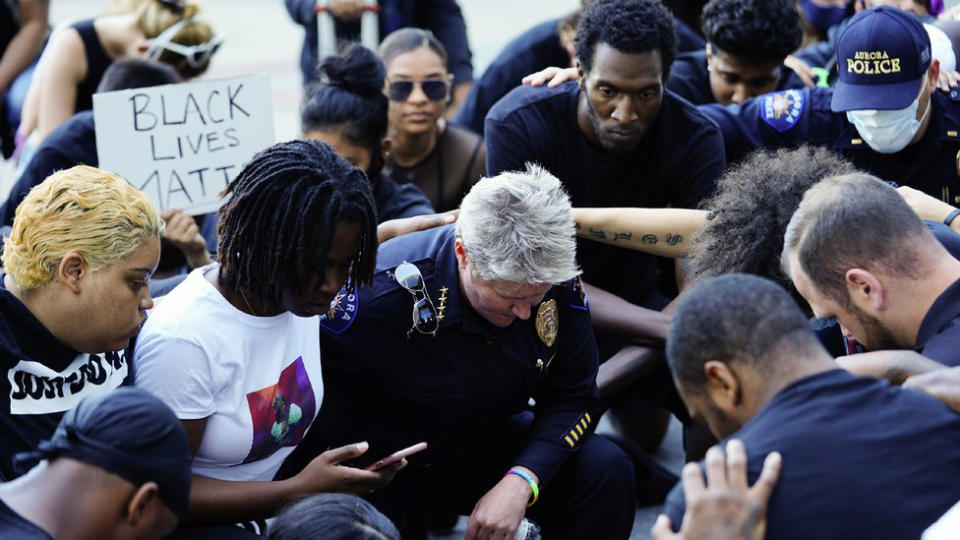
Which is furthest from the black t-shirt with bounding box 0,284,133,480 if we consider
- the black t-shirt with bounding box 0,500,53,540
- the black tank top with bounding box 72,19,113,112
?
the black tank top with bounding box 72,19,113,112

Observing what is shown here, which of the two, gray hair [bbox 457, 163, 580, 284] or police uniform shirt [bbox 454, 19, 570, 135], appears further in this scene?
police uniform shirt [bbox 454, 19, 570, 135]

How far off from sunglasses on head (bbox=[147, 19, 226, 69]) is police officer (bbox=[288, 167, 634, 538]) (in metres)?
2.18

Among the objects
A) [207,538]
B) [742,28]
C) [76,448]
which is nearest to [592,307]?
[742,28]

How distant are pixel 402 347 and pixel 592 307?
0.95 metres

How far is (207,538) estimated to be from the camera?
2.93 meters

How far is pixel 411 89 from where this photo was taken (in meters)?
5.02

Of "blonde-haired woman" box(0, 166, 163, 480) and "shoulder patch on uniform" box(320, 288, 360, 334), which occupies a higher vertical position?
"blonde-haired woman" box(0, 166, 163, 480)

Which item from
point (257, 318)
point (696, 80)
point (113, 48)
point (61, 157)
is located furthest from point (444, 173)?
point (257, 318)

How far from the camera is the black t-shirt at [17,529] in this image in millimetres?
2178

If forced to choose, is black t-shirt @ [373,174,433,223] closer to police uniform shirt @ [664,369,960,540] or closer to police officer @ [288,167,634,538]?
police officer @ [288,167,634,538]

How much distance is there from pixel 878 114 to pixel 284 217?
223cm

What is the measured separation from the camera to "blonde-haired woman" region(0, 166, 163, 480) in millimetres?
2736

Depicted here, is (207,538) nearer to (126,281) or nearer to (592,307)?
(126,281)

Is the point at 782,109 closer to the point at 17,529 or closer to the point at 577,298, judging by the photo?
the point at 577,298
